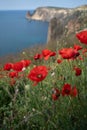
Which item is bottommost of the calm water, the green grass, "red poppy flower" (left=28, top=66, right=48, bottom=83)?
the calm water

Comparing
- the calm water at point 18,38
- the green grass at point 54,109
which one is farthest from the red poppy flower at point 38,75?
the calm water at point 18,38

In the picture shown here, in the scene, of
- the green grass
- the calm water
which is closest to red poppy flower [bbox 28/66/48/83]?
the green grass

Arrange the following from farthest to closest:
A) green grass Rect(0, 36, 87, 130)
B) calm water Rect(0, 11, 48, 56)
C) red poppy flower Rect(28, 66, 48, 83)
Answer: calm water Rect(0, 11, 48, 56), green grass Rect(0, 36, 87, 130), red poppy flower Rect(28, 66, 48, 83)

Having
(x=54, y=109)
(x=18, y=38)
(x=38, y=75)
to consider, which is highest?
(x=38, y=75)

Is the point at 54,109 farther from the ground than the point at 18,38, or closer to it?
farther from the ground

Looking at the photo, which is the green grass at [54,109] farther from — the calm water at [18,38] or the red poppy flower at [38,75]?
the calm water at [18,38]

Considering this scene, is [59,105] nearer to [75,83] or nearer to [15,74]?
[75,83]

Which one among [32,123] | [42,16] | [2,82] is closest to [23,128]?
[32,123]

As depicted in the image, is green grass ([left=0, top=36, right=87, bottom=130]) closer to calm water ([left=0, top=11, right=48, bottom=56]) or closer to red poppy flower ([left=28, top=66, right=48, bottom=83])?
red poppy flower ([left=28, top=66, right=48, bottom=83])

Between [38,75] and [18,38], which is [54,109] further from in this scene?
[18,38]

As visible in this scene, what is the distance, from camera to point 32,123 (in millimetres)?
3977

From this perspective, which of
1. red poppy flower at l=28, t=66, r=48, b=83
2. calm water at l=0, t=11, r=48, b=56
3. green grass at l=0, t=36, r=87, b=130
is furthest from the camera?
calm water at l=0, t=11, r=48, b=56

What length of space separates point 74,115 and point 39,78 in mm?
→ 554

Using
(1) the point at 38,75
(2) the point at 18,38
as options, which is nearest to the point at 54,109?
(1) the point at 38,75
